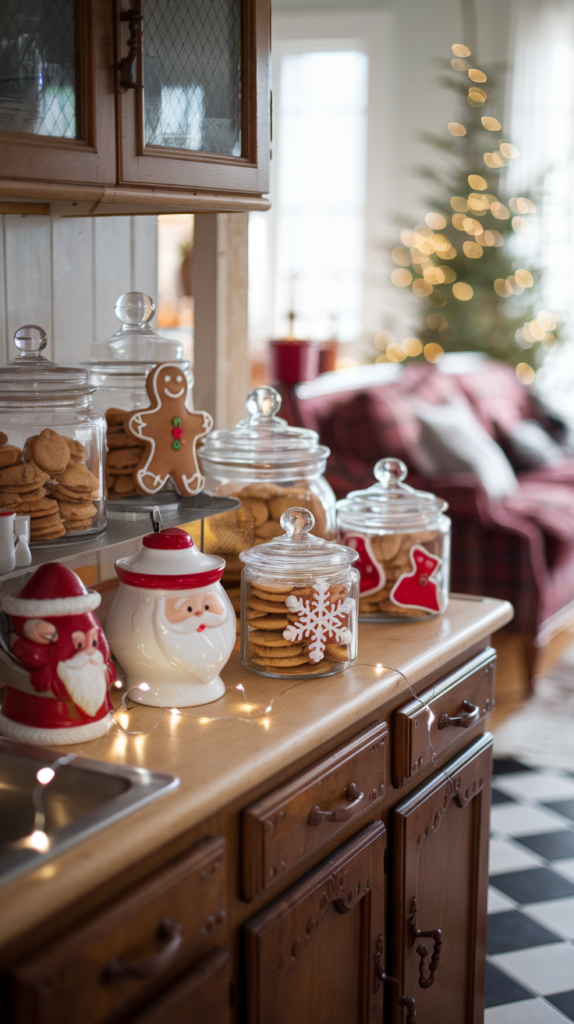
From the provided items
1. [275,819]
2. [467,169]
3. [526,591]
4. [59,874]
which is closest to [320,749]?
[275,819]

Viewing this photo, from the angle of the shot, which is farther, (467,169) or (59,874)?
(467,169)

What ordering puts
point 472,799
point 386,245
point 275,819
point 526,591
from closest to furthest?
point 275,819 → point 472,799 → point 526,591 → point 386,245

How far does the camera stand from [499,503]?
3.80 meters

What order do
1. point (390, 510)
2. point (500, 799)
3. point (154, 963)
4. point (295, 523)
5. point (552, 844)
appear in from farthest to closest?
1. point (500, 799)
2. point (552, 844)
3. point (390, 510)
4. point (295, 523)
5. point (154, 963)

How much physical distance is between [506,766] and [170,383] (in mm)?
2009

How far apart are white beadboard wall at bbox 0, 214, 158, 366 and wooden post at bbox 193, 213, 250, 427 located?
18 cm

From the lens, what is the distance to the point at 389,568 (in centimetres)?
154

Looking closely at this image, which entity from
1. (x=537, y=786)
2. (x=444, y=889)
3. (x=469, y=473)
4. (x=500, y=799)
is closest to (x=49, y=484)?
(x=444, y=889)

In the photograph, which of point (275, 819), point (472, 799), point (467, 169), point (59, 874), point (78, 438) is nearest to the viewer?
point (59, 874)

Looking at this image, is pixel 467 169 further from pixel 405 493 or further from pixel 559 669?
pixel 405 493

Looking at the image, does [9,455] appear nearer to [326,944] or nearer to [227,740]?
[227,740]

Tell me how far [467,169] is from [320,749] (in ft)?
17.5

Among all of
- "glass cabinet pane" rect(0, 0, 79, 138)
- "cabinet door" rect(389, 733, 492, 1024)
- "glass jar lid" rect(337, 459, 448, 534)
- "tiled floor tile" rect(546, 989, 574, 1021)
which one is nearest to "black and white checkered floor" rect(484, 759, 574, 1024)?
"tiled floor tile" rect(546, 989, 574, 1021)

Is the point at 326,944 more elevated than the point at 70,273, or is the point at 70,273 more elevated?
the point at 70,273
